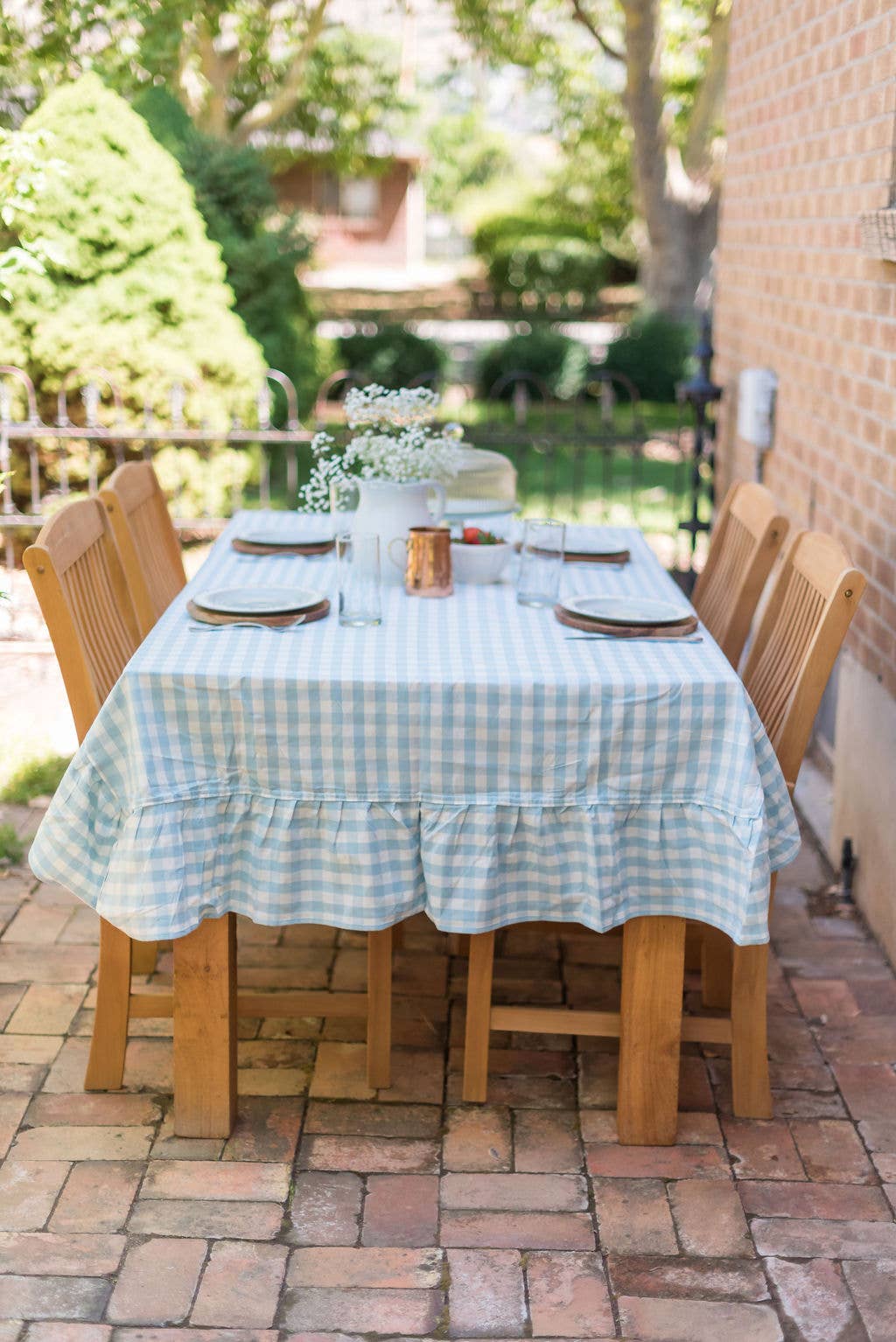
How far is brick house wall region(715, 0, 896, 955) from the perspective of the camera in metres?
3.58

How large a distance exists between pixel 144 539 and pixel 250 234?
6.54 m

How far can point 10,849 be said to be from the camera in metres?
3.94

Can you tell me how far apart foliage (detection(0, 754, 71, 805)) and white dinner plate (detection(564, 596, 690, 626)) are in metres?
2.06

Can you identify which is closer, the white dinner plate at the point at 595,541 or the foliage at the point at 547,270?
the white dinner plate at the point at 595,541

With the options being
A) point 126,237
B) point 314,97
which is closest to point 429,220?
point 314,97

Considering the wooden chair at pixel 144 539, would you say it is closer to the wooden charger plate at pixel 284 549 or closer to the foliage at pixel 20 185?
the wooden charger plate at pixel 284 549

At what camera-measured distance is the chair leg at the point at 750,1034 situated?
2.75 metres

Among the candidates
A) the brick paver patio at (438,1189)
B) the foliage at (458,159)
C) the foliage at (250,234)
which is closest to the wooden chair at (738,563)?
the brick paver patio at (438,1189)

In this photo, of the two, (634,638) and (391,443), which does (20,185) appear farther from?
(634,638)

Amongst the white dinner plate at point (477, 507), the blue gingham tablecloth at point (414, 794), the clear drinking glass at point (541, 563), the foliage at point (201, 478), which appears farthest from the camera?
the foliage at point (201, 478)

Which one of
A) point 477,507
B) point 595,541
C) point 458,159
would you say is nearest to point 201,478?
point 477,507

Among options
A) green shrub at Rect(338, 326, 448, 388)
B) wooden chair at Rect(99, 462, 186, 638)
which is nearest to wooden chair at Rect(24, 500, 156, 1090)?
wooden chair at Rect(99, 462, 186, 638)

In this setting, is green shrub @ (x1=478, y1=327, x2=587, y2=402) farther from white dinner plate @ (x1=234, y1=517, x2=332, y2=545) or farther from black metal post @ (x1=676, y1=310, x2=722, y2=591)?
white dinner plate @ (x1=234, y1=517, x2=332, y2=545)

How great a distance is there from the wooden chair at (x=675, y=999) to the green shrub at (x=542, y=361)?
10.9 metres
